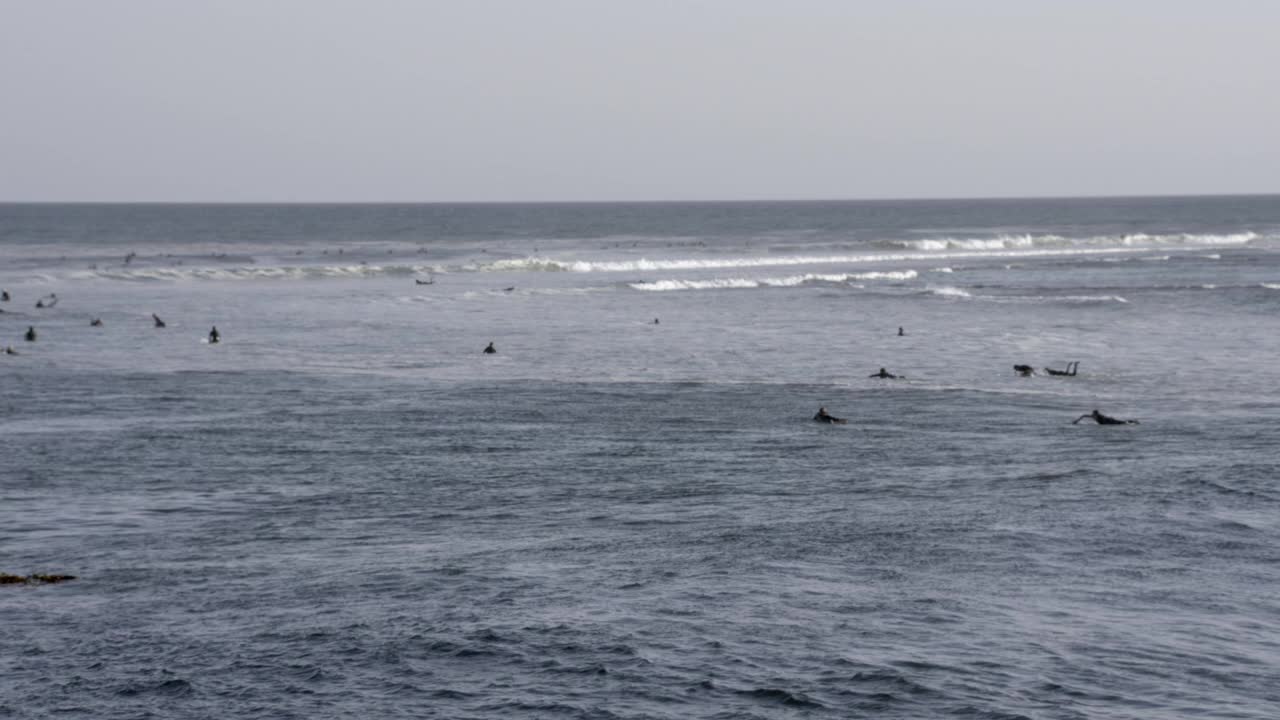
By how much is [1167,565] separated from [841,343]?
35734 mm

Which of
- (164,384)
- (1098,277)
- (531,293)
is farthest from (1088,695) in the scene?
(1098,277)

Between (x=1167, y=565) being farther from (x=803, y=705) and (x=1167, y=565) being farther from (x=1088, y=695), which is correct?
(x=803, y=705)

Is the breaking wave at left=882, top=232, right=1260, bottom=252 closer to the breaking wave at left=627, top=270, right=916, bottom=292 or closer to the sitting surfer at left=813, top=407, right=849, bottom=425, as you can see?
the breaking wave at left=627, top=270, right=916, bottom=292

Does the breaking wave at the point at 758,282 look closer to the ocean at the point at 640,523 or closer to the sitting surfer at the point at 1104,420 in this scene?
the ocean at the point at 640,523

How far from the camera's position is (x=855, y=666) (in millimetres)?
19297

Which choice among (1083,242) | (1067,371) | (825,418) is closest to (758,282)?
(1067,371)

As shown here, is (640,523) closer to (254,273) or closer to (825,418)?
(825,418)

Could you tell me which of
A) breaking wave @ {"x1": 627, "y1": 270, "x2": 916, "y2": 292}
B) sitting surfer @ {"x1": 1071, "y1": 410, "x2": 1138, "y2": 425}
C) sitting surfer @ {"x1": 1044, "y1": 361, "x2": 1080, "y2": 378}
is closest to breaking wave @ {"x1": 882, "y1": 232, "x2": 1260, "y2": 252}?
breaking wave @ {"x1": 627, "y1": 270, "x2": 916, "y2": 292}

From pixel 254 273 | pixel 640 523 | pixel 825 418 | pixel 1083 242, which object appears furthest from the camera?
pixel 1083 242

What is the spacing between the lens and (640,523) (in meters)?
27.1

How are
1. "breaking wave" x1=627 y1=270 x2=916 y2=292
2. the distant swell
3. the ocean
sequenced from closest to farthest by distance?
1. the ocean
2. "breaking wave" x1=627 y1=270 x2=916 y2=292
3. the distant swell

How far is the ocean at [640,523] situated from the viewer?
62.2 feet

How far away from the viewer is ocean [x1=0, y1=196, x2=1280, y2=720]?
62.2 feet

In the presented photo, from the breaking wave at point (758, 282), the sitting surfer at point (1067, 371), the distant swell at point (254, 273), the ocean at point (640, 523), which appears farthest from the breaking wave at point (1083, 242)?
the sitting surfer at point (1067, 371)
